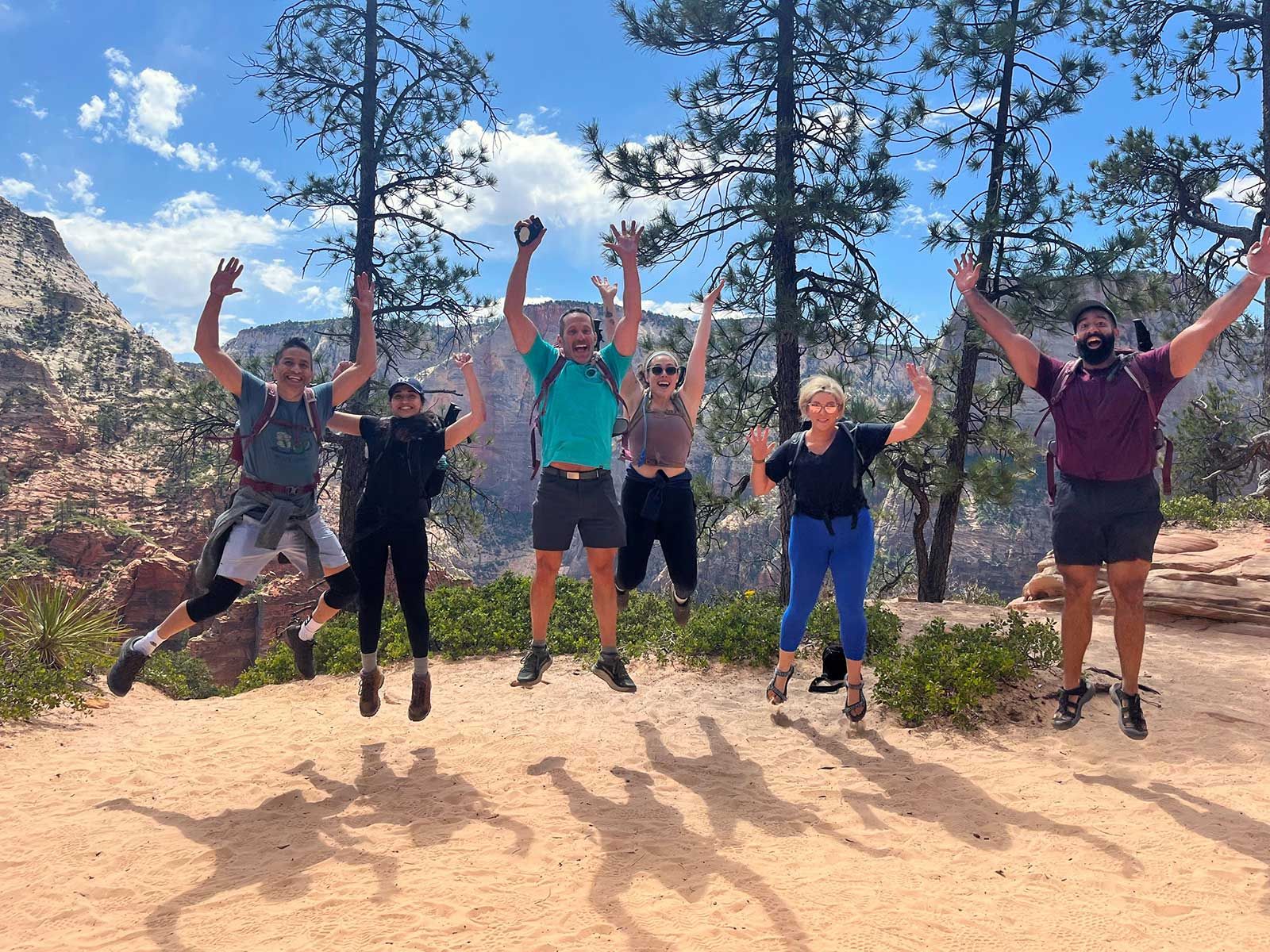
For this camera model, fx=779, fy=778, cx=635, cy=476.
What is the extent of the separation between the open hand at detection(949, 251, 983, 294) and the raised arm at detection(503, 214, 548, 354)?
8.77ft

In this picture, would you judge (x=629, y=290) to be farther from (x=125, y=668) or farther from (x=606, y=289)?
(x=125, y=668)

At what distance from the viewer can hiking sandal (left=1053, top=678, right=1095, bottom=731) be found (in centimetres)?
481

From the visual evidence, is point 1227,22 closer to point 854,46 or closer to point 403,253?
point 854,46

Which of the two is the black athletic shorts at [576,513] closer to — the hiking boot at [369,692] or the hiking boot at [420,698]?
the hiking boot at [420,698]

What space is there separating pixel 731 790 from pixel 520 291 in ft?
11.0

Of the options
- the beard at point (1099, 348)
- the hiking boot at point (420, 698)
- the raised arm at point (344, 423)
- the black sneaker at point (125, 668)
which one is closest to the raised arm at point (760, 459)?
the beard at point (1099, 348)

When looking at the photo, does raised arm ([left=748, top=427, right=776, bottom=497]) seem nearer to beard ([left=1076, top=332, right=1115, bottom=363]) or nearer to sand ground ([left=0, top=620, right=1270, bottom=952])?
sand ground ([left=0, top=620, right=1270, bottom=952])

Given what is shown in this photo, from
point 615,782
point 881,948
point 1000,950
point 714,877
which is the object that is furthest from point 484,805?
point 1000,950

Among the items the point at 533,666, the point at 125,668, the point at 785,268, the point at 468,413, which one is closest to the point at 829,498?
the point at 533,666

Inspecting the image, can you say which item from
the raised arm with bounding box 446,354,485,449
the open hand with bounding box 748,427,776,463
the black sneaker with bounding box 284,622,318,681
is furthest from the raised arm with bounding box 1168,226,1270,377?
the black sneaker with bounding box 284,622,318,681

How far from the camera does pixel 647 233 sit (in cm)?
987

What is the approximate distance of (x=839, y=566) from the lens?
17.1 feet

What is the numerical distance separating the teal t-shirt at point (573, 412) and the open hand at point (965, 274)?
2249 mm

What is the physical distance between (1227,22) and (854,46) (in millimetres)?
8592
